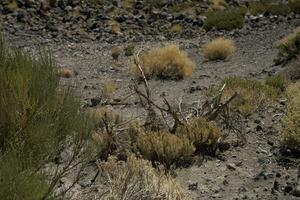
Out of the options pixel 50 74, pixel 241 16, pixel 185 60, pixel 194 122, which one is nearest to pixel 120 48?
pixel 185 60

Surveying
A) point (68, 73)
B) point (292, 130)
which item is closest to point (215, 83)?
point (68, 73)

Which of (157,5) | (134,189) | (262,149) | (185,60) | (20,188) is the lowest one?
(157,5)

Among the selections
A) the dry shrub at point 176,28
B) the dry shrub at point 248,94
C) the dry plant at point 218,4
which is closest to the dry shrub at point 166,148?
the dry shrub at point 248,94

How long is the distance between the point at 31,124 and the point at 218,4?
111ft

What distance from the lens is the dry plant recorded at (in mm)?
37531

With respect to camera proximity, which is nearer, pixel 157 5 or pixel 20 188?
pixel 20 188

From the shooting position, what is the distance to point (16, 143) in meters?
5.26

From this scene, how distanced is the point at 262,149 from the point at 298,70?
6.62 meters

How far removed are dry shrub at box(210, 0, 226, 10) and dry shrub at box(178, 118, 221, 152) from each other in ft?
96.4

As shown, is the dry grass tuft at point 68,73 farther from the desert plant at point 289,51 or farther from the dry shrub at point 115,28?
the dry shrub at point 115,28

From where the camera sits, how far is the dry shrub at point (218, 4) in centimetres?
3759

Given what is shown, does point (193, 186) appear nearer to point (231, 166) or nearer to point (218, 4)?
point (231, 166)

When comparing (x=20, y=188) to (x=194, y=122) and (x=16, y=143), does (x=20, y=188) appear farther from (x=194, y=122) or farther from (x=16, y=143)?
(x=194, y=122)

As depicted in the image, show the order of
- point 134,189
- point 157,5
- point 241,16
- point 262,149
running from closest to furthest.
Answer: point 134,189 → point 262,149 → point 241,16 → point 157,5
